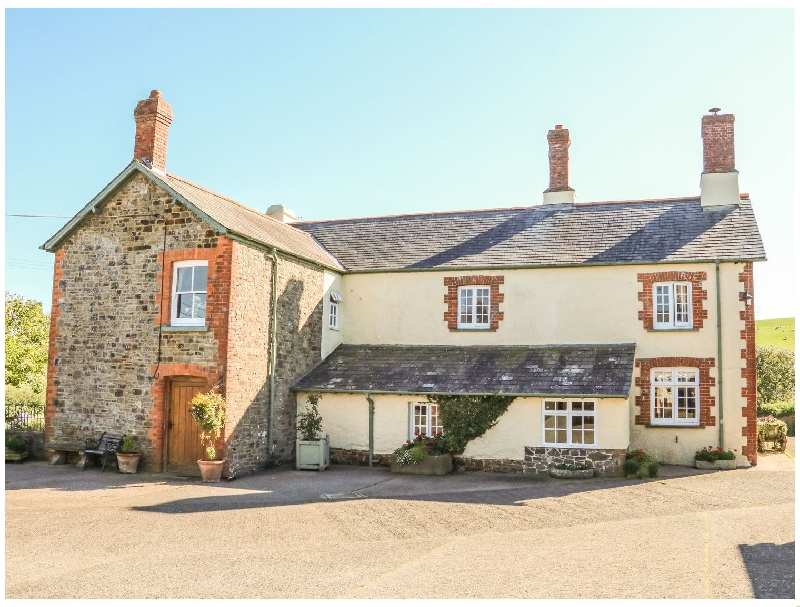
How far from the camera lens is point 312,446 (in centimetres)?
1814

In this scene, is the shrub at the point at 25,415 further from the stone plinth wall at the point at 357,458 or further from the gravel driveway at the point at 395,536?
the stone plinth wall at the point at 357,458

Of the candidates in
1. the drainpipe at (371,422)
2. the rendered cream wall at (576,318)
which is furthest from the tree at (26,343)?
the drainpipe at (371,422)

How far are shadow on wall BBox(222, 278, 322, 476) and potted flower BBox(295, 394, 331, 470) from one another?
41 cm

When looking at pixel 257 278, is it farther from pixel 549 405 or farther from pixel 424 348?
pixel 549 405

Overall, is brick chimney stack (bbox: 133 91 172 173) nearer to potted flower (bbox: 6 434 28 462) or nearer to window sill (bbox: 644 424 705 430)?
potted flower (bbox: 6 434 28 462)

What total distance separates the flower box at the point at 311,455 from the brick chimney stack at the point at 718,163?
13466 mm

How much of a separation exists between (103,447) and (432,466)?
803 centimetres

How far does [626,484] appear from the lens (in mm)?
16016

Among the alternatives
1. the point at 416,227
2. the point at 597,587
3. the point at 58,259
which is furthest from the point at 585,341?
the point at 58,259

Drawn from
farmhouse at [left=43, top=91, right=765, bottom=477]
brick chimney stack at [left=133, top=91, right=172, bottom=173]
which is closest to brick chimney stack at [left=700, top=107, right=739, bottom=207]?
farmhouse at [left=43, top=91, right=765, bottom=477]

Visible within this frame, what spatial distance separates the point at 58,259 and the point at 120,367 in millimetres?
3562

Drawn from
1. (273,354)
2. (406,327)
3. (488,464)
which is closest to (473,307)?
(406,327)

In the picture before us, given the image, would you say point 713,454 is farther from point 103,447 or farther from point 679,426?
point 103,447

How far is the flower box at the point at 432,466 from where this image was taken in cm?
1764
